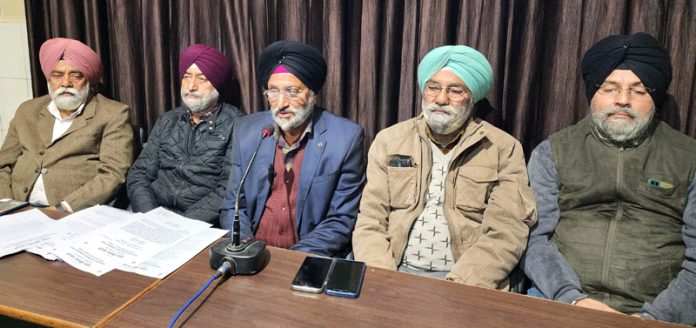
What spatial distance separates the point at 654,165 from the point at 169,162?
2.17m

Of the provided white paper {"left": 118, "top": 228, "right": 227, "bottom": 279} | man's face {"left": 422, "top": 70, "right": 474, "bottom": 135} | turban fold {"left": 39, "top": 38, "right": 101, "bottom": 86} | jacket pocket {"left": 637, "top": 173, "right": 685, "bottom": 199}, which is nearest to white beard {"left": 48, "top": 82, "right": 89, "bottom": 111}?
turban fold {"left": 39, "top": 38, "right": 101, "bottom": 86}

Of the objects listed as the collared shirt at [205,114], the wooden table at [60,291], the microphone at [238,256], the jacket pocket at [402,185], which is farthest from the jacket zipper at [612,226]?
the collared shirt at [205,114]

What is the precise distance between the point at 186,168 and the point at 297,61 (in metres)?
0.83

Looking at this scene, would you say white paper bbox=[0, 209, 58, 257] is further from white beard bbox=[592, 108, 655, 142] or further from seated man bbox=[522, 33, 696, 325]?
white beard bbox=[592, 108, 655, 142]

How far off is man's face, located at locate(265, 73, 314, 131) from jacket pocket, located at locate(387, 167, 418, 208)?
1.57ft

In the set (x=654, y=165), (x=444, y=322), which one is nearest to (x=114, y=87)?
(x=444, y=322)

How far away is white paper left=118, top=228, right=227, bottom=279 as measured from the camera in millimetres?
1196

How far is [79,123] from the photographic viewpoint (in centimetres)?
240

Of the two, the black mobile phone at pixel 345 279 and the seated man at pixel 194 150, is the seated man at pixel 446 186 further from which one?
the seated man at pixel 194 150

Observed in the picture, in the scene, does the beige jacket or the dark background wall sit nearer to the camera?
the beige jacket

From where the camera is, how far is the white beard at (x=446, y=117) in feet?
5.80

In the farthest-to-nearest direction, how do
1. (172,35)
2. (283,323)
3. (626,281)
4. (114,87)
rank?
(114,87) → (172,35) → (626,281) → (283,323)

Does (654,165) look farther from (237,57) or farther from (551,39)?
(237,57)

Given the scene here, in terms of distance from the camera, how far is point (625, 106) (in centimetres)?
161
